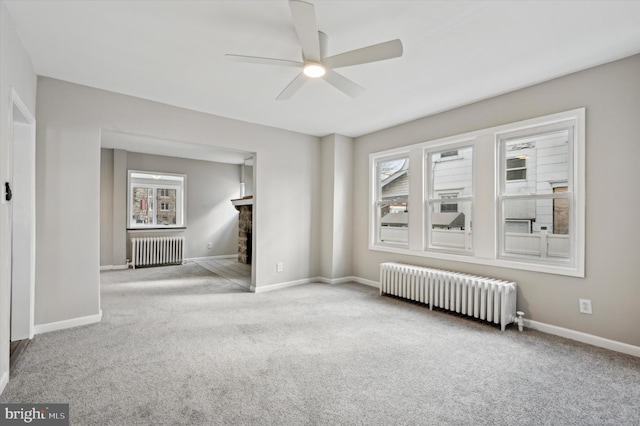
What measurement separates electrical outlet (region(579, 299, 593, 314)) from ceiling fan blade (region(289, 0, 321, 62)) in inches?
128

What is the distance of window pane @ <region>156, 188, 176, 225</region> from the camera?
7.34m

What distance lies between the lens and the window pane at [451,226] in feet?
13.3

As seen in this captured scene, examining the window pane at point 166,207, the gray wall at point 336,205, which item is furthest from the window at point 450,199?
the window pane at point 166,207

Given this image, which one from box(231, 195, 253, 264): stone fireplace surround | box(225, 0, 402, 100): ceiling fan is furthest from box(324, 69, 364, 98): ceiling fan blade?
box(231, 195, 253, 264): stone fireplace surround

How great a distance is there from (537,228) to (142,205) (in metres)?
7.50

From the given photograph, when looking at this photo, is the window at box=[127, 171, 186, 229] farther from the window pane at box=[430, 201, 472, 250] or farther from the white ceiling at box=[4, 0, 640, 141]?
the window pane at box=[430, 201, 472, 250]

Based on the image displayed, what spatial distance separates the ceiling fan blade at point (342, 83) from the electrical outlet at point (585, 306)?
2877mm

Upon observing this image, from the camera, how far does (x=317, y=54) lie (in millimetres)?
2254

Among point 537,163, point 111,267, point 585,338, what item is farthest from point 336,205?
point 111,267

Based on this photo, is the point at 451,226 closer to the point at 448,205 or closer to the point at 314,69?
the point at 448,205

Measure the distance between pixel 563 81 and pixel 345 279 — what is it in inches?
155

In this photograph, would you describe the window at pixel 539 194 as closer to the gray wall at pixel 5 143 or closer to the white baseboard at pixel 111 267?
the gray wall at pixel 5 143

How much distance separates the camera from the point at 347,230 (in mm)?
5445

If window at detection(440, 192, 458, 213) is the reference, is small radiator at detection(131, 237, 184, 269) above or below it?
below
